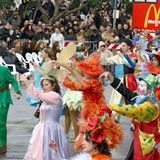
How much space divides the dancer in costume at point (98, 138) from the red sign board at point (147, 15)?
69.0 feet

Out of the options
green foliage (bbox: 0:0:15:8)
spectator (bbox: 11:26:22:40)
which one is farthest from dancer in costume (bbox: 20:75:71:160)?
green foliage (bbox: 0:0:15:8)

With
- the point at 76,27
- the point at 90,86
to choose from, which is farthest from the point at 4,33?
the point at 90,86

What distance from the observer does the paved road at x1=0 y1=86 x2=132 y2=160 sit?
10577 mm

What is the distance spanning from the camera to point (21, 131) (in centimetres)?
1252

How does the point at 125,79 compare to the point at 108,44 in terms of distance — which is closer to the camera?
the point at 125,79

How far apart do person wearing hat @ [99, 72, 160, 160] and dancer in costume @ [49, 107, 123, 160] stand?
23.6 inches

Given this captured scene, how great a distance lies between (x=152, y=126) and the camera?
25.0 ft

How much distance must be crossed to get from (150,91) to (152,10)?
2035cm

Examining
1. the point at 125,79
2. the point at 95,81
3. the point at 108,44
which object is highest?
the point at 95,81

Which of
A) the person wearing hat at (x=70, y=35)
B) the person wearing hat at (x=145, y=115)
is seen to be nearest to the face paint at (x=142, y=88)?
the person wearing hat at (x=145, y=115)

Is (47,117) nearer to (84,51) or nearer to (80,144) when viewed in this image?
(80,144)

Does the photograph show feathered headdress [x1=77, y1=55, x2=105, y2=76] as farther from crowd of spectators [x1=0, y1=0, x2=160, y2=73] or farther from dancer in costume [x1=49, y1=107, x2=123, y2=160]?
crowd of spectators [x1=0, y1=0, x2=160, y2=73]

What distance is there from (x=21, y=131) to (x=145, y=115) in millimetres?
5513

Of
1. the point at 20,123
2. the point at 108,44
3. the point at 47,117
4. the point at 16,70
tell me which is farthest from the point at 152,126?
the point at 108,44
